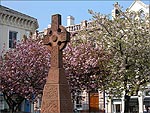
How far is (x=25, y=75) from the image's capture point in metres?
26.8

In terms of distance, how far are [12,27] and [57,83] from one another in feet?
73.8

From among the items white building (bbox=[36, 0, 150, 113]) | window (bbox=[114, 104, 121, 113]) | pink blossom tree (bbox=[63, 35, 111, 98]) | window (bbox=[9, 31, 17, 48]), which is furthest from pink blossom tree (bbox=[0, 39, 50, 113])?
window (bbox=[114, 104, 121, 113])

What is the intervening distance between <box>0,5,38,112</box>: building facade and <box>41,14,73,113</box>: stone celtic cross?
19.1m

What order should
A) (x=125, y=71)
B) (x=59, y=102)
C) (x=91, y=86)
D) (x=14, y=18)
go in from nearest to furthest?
1. (x=59, y=102)
2. (x=125, y=71)
3. (x=91, y=86)
4. (x=14, y=18)

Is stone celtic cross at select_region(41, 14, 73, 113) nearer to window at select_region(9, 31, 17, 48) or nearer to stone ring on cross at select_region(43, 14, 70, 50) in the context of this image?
stone ring on cross at select_region(43, 14, 70, 50)

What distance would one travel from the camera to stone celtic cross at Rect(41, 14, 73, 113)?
1511cm

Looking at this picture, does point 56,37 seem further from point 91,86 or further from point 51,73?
point 91,86

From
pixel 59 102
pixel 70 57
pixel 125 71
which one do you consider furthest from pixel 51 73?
pixel 70 57

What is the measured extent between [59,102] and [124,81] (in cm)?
1015

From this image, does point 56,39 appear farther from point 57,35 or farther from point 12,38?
point 12,38

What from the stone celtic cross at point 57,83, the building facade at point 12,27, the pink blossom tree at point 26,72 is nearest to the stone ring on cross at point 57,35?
the stone celtic cross at point 57,83

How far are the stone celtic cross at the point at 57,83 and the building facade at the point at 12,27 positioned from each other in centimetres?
1906

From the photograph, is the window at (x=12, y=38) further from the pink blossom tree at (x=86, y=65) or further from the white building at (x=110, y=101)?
the pink blossom tree at (x=86, y=65)

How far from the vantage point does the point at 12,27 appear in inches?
1444
